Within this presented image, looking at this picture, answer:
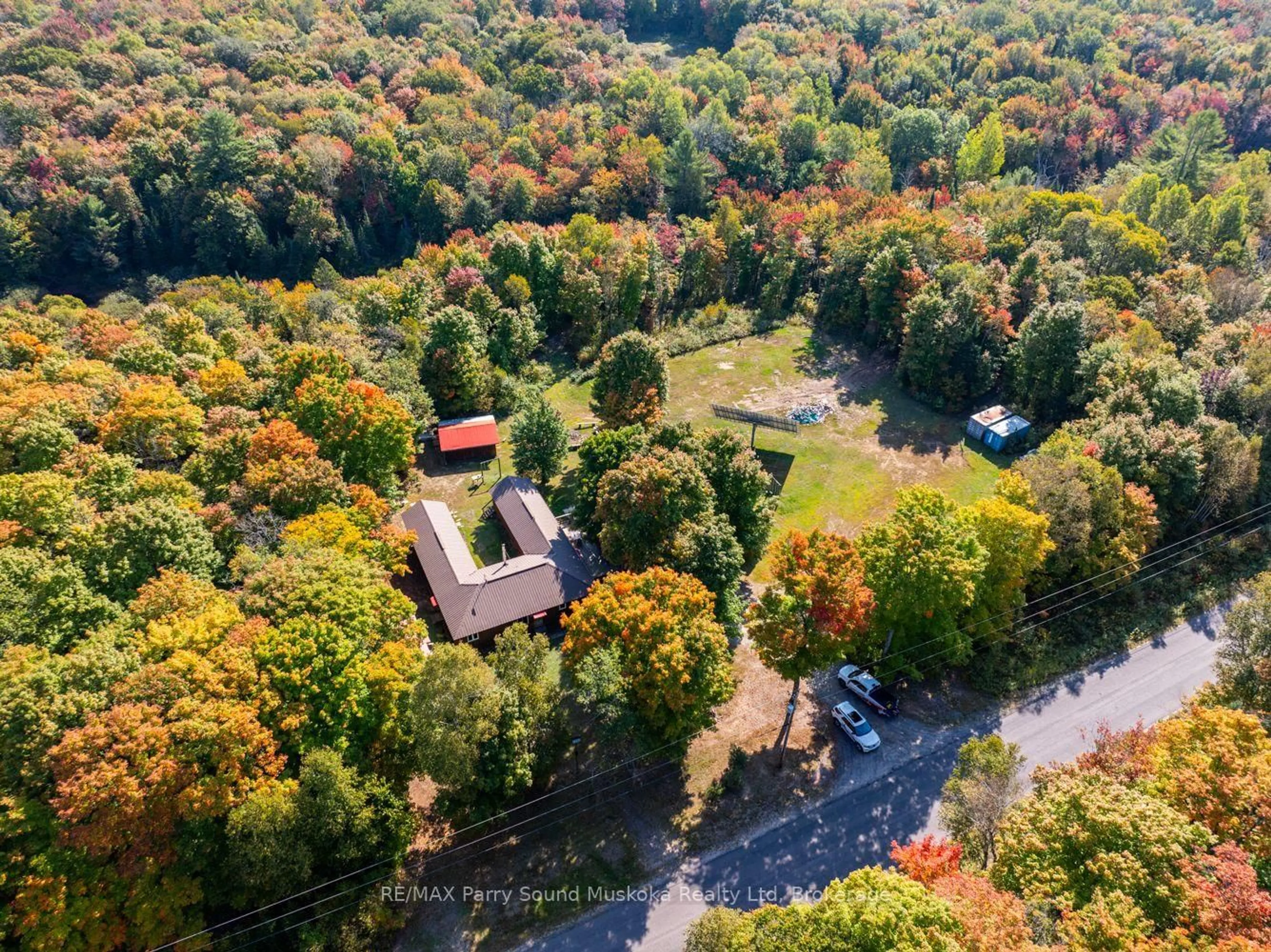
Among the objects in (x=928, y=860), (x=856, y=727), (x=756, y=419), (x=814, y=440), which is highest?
(x=928, y=860)

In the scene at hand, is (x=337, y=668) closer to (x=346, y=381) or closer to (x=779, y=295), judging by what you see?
(x=346, y=381)

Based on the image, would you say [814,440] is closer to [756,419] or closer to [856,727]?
[756,419]

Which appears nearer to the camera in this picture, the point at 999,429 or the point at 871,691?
the point at 871,691

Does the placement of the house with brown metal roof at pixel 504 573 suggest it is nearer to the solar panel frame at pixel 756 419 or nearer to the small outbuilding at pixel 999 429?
the solar panel frame at pixel 756 419

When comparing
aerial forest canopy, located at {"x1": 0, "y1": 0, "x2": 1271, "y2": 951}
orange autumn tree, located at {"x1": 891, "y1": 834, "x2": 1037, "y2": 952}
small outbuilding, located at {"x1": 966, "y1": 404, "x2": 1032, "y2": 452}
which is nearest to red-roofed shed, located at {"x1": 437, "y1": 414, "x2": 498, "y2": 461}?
aerial forest canopy, located at {"x1": 0, "y1": 0, "x2": 1271, "y2": 951}

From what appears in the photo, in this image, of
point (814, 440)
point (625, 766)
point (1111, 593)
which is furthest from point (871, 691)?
point (814, 440)
